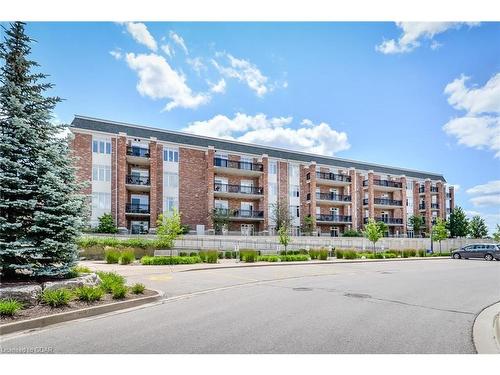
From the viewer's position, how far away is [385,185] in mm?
53312

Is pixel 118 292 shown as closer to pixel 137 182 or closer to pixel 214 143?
pixel 137 182

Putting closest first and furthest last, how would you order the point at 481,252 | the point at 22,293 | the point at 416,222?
the point at 22,293 < the point at 481,252 < the point at 416,222

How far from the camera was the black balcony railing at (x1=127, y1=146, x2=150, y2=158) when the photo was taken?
118 ft

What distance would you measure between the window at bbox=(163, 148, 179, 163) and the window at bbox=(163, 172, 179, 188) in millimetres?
1532

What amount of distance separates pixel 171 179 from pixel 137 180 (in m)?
3.61

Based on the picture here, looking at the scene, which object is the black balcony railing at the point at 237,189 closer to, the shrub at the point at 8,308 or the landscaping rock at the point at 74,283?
the landscaping rock at the point at 74,283

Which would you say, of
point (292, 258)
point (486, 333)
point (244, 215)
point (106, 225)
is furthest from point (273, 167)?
point (486, 333)

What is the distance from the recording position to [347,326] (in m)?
6.59

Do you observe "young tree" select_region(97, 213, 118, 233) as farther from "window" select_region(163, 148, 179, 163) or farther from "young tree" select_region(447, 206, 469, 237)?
"young tree" select_region(447, 206, 469, 237)

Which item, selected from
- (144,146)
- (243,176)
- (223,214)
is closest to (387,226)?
(243,176)

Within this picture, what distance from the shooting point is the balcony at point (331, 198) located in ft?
155

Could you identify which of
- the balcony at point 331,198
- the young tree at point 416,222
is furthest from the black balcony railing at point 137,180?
the young tree at point 416,222

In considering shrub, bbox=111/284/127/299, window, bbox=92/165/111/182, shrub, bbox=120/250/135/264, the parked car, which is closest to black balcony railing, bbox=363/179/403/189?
the parked car

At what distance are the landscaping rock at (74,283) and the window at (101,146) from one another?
27.2 metres
